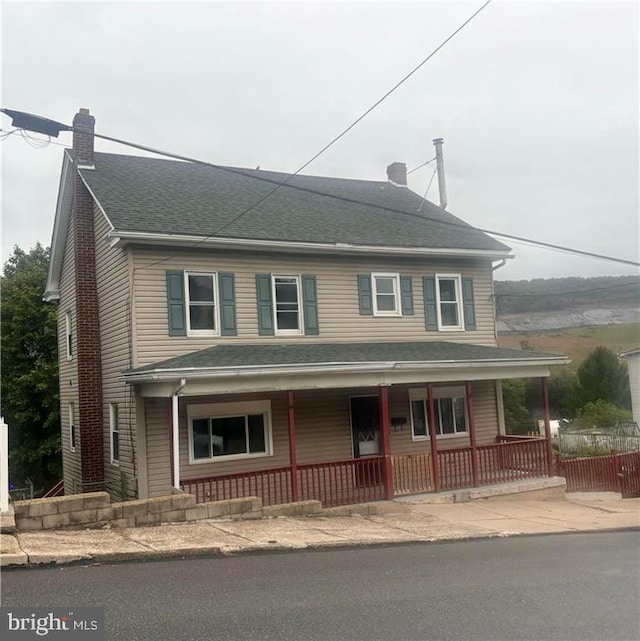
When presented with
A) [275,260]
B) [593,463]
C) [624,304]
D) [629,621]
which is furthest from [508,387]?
[629,621]

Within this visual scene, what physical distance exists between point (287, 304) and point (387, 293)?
2844mm

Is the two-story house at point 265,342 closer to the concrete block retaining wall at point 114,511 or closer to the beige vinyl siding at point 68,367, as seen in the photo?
the beige vinyl siding at point 68,367

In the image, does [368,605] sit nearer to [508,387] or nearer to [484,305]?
[484,305]

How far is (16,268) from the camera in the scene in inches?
1403

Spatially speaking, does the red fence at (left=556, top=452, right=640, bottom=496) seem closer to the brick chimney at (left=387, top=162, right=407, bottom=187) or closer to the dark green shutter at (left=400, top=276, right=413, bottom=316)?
the dark green shutter at (left=400, top=276, right=413, bottom=316)

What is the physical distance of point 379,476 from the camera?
1366 cm

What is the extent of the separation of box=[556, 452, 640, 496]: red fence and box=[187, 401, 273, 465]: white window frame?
7631mm

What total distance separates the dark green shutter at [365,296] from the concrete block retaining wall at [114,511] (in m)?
6.90

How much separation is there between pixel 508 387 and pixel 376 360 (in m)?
39.5

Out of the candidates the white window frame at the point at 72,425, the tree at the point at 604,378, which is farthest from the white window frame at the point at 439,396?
the tree at the point at 604,378

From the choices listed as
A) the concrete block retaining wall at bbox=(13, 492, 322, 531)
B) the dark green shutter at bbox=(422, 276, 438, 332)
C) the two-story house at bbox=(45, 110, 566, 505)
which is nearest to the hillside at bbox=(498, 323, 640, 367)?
the dark green shutter at bbox=(422, 276, 438, 332)

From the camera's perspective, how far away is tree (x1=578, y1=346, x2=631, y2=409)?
40531mm

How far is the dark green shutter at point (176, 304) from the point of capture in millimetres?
14117

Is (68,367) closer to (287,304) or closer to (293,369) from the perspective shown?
(287,304)
